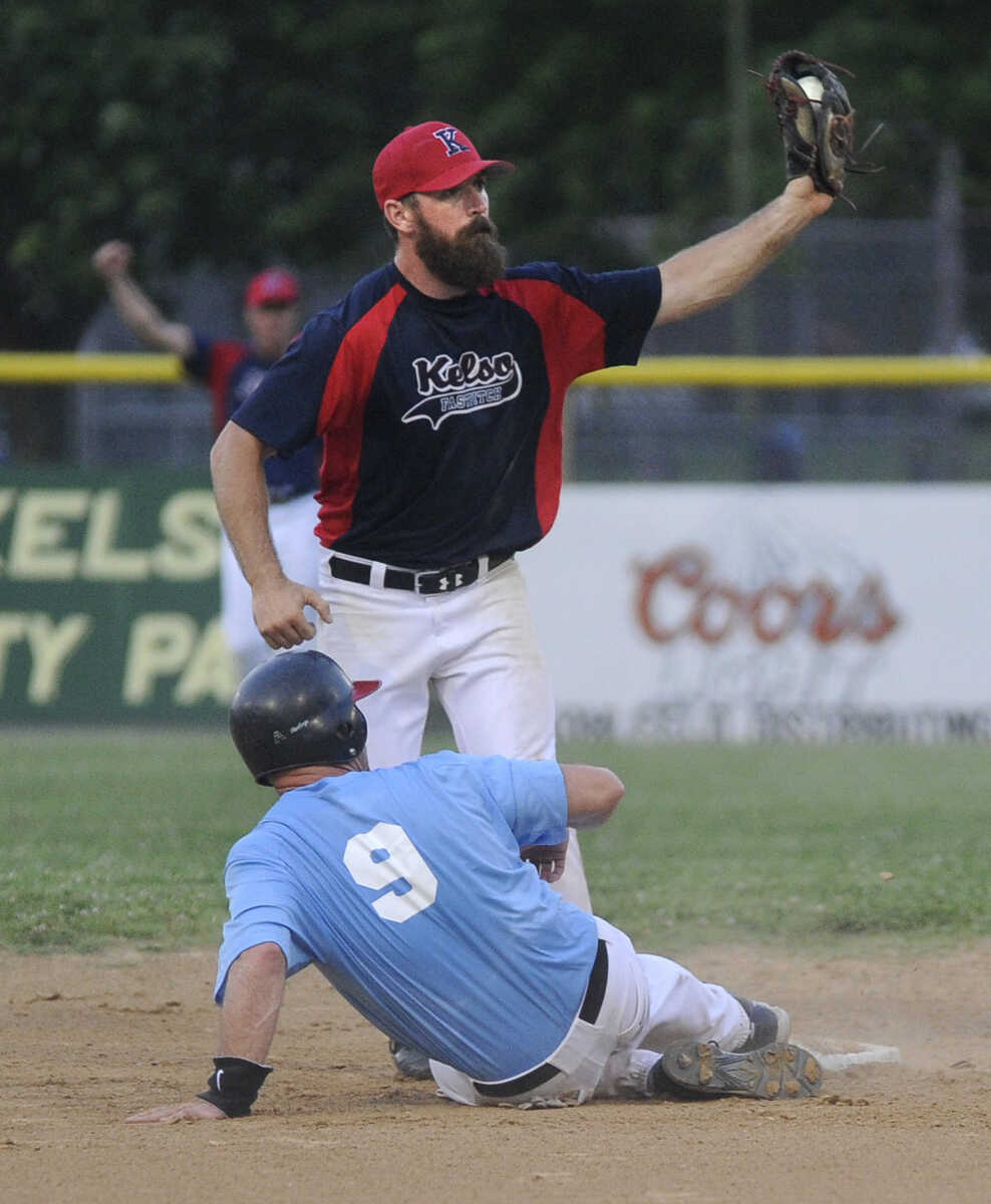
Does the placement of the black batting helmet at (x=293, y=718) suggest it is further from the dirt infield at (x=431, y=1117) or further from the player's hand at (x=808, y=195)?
the player's hand at (x=808, y=195)

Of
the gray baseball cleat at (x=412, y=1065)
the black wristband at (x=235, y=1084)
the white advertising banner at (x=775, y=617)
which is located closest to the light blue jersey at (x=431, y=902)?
the black wristband at (x=235, y=1084)

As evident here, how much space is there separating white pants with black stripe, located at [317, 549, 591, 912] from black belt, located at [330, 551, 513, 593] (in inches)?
0.5

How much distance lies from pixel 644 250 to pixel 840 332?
2.77 meters

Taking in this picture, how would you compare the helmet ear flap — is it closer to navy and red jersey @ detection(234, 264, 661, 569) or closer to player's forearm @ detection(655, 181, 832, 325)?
navy and red jersey @ detection(234, 264, 661, 569)

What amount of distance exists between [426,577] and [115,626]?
7.54 m

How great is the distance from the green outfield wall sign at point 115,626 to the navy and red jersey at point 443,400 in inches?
283

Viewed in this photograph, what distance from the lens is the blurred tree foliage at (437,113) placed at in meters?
18.4

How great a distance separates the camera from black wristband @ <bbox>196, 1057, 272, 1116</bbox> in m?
4.27

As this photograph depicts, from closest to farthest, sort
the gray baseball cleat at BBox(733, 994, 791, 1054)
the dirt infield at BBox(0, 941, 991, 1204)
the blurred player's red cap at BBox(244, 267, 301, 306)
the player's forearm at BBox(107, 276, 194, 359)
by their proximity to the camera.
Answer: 1. the dirt infield at BBox(0, 941, 991, 1204)
2. the gray baseball cleat at BBox(733, 994, 791, 1054)
3. the blurred player's red cap at BBox(244, 267, 301, 306)
4. the player's forearm at BBox(107, 276, 194, 359)

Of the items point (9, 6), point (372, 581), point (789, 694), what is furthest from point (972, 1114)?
point (9, 6)

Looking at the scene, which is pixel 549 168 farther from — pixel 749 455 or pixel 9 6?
pixel 749 455

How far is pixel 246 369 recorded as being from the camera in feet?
31.7

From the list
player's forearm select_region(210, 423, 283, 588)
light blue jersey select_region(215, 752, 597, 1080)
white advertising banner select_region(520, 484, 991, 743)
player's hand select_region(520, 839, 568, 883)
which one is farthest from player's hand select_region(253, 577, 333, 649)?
white advertising banner select_region(520, 484, 991, 743)

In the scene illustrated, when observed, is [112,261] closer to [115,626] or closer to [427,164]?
[115,626]
